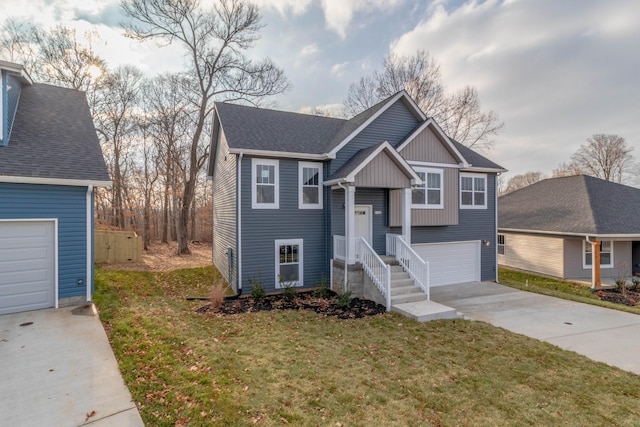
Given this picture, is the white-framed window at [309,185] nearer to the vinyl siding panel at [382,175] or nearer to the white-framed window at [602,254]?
the vinyl siding panel at [382,175]

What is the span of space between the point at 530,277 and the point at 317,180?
1232 cm

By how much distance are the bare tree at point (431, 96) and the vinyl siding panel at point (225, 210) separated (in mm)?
15525

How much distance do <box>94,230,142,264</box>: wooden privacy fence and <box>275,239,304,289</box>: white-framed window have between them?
31.3 feet

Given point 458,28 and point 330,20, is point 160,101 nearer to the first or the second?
point 330,20

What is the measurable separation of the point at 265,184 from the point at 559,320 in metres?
9.49

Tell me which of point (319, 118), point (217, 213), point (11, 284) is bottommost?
point (11, 284)

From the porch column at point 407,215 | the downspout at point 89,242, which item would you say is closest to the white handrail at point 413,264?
the porch column at point 407,215

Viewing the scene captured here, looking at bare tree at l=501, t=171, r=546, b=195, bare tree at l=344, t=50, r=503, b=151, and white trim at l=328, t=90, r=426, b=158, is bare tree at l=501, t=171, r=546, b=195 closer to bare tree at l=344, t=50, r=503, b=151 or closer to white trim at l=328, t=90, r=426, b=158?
bare tree at l=344, t=50, r=503, b=151

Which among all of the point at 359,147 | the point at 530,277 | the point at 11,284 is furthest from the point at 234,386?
the point at 530,277

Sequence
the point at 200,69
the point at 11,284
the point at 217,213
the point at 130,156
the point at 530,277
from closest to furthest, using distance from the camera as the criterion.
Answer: the point at 11,284
the point at 217,213
the point at 530,277
the point at 200,69
the point at 130,156

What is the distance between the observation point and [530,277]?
49.7ft

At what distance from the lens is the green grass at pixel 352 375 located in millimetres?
3834

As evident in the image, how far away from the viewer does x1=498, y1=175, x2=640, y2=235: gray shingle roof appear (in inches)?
552

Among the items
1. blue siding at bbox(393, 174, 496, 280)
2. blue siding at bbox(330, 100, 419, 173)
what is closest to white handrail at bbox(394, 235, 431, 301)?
blue siding at bbox(393, 174, 496, 280)
